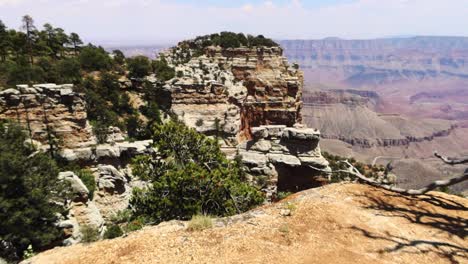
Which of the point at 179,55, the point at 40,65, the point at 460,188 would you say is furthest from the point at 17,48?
the point at 460,188

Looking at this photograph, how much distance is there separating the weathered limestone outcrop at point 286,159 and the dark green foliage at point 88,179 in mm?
13766

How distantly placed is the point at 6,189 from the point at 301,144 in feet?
83.1

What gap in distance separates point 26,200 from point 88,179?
33.4ft

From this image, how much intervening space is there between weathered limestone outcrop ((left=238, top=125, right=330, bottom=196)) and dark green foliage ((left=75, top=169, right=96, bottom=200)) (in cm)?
1377

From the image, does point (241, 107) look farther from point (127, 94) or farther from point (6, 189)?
point (6, 189)

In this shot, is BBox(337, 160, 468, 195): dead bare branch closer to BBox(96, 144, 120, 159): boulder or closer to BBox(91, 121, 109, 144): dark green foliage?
BBox(96, 144, 120, 159): boulder

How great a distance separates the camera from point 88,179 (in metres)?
27.2

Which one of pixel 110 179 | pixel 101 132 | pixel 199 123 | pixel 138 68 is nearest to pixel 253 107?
pixel 199 123

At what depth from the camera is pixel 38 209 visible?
17.7m

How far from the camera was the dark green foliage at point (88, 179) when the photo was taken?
87.5 ft

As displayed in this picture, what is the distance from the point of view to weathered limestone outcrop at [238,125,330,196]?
33106 millimetres

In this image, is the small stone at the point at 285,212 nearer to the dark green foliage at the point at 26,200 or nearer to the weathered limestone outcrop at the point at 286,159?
the dark green foliage at the point at 26,200

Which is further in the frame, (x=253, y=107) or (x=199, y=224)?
(x=253, y=107)

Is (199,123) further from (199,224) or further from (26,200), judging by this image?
(199,224)
